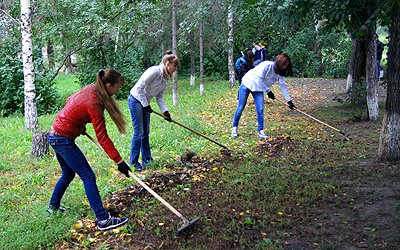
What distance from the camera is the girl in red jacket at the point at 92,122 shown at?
323cm

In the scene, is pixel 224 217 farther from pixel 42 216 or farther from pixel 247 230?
pixel 42 216

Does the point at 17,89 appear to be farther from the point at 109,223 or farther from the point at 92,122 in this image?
the point at 109,223

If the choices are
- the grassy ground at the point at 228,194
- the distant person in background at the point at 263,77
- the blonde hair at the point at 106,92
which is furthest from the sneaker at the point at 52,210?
the distant person in background at the point at 263,77

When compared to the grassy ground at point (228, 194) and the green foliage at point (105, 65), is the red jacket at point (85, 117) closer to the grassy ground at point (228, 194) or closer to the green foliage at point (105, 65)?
the grassy ground at point (228, 194)

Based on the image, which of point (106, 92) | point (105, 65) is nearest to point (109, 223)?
point (106, 92)

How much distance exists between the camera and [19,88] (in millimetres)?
9883

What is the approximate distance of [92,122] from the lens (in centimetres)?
326

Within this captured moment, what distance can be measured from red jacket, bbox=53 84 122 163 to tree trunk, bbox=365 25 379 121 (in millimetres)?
6762

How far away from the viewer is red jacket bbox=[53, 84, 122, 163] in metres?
3.21

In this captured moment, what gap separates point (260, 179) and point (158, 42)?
44.5 feet

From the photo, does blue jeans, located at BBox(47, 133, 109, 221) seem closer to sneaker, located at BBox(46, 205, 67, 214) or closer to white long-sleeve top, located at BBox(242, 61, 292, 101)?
sneaker, located at BBox(46, 205, 67, 214)

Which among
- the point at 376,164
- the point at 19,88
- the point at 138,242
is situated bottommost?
the point at 138,242

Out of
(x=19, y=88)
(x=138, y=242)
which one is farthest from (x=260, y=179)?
(x=19, y=88)

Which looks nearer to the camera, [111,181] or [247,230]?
[247,230]
